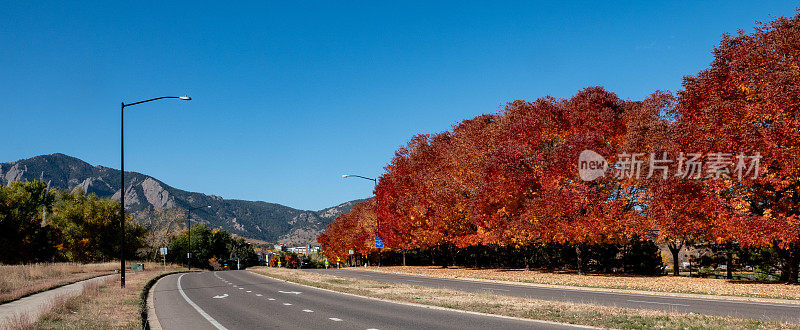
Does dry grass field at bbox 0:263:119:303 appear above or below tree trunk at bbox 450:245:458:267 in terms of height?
above

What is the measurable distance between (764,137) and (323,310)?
1854cm

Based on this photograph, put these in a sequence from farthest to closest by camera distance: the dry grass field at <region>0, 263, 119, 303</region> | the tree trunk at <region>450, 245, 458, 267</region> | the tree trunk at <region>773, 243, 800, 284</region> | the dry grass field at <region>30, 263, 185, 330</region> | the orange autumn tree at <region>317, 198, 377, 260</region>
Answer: the orange autumn tree at <region>317, 198, 377, 260</region>
the tree trunk at <region>450, 245, 458, 267</region>
the tree trunk at <region>773, 243, 800, 284</region>
the dry grass field at <region>0, 263, 119, 303</region>
the dry grass field at <region>30, 263, 185, 330</region>

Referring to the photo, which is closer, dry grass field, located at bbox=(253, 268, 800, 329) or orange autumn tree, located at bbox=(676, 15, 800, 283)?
dry grass field, located at bbox=(253, 268, 800, 329)

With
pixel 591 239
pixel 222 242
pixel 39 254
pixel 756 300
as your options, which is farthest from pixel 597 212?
pixel 222 242

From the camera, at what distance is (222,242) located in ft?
391

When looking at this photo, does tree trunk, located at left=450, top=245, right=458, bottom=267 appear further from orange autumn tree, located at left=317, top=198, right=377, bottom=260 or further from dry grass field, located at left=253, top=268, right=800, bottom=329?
dry grass field, located at left=253, top=268, right=800, bottom=329

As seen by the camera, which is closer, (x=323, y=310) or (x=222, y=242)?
(x=323, y=310)

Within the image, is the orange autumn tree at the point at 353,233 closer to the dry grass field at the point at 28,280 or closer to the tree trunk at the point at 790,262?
the dry grass field at the point at 28,280

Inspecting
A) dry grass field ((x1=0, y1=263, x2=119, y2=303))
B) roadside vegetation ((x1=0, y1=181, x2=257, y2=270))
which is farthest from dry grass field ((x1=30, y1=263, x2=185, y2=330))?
roadside vegetation ((x1=0, y1=181, x2=257, y2=270))

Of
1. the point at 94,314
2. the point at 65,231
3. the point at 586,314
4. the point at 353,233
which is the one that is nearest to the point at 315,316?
the point at 94,314

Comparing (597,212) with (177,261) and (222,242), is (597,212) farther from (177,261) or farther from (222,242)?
(222,242)

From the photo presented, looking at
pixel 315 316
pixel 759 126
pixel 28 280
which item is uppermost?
pixel 759 126

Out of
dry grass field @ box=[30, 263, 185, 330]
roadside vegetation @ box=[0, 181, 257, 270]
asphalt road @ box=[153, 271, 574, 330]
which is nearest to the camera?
dry grass field @ box=[30, 263, 185, 330]

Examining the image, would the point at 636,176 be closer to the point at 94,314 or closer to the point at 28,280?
the point at 94,314
